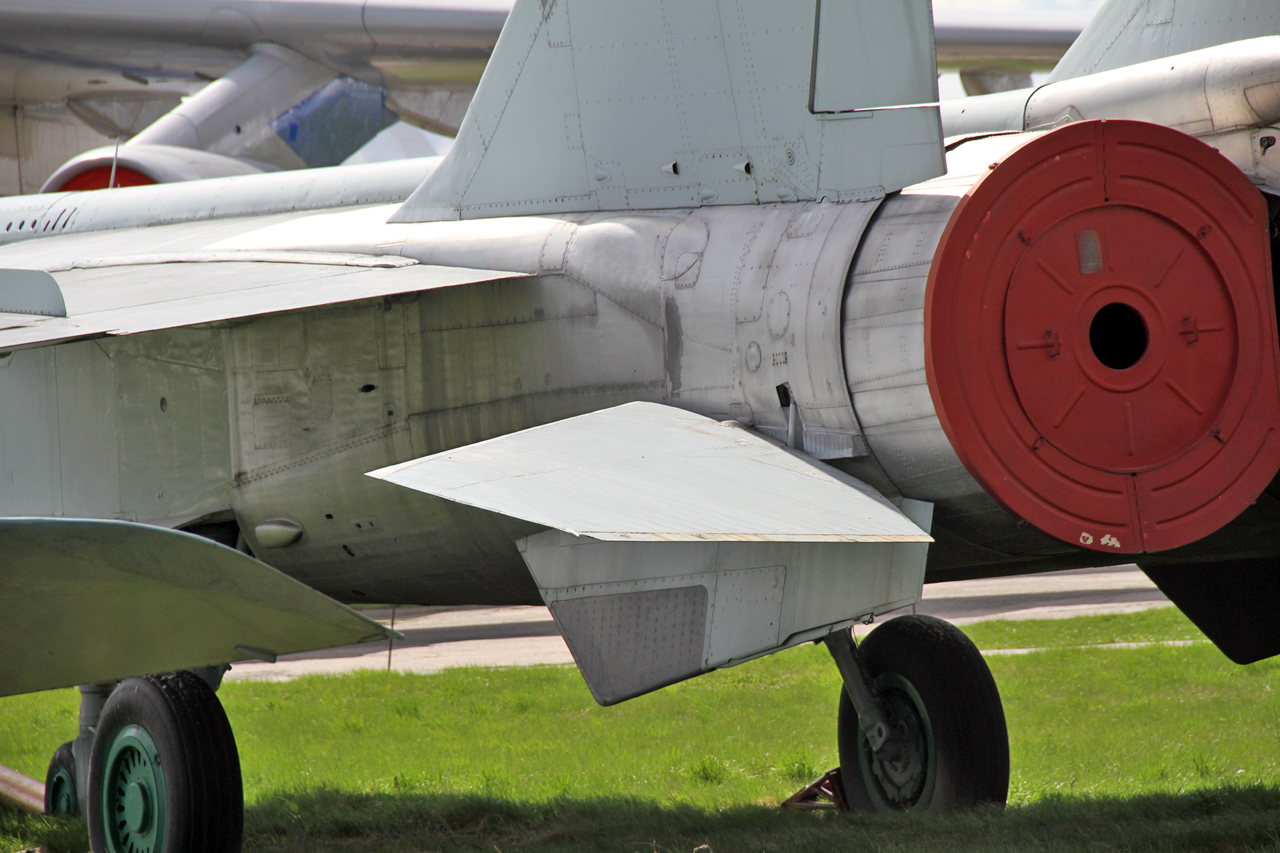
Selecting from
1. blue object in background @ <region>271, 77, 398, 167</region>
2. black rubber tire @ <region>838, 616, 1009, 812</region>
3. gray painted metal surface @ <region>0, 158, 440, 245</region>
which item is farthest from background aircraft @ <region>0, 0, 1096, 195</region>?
black rubber tire @ <region>838, 616, 1009, 812</region>

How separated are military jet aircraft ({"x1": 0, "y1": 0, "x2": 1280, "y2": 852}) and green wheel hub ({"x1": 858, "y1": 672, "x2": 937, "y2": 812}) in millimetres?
19

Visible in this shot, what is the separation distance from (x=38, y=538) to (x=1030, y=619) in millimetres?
12368

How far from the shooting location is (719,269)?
466 centimetres

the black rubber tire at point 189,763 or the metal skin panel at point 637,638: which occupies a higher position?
the metal skin panel at point 637,638

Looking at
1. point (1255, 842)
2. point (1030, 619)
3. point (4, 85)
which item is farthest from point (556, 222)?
point (4, 85)

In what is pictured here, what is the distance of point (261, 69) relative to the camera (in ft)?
45.1

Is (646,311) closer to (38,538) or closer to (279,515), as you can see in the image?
(279,515)

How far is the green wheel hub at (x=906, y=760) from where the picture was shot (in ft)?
17.5

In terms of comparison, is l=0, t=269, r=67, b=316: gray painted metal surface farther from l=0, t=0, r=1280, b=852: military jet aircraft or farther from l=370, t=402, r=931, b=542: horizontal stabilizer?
l=370, t=402, r=931, b=542: horizontal stabilizer

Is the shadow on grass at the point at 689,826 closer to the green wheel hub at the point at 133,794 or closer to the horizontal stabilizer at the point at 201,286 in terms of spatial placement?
the green wheel hub at the point at 133,794

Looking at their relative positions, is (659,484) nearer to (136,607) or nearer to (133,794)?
(136,607)

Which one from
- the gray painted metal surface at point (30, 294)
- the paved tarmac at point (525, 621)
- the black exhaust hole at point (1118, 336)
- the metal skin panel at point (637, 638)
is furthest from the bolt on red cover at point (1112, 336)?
the paved tarmac at point (525, 621)

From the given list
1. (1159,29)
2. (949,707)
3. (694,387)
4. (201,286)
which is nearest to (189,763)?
(201,286)

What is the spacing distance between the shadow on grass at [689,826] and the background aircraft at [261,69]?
7148mm
